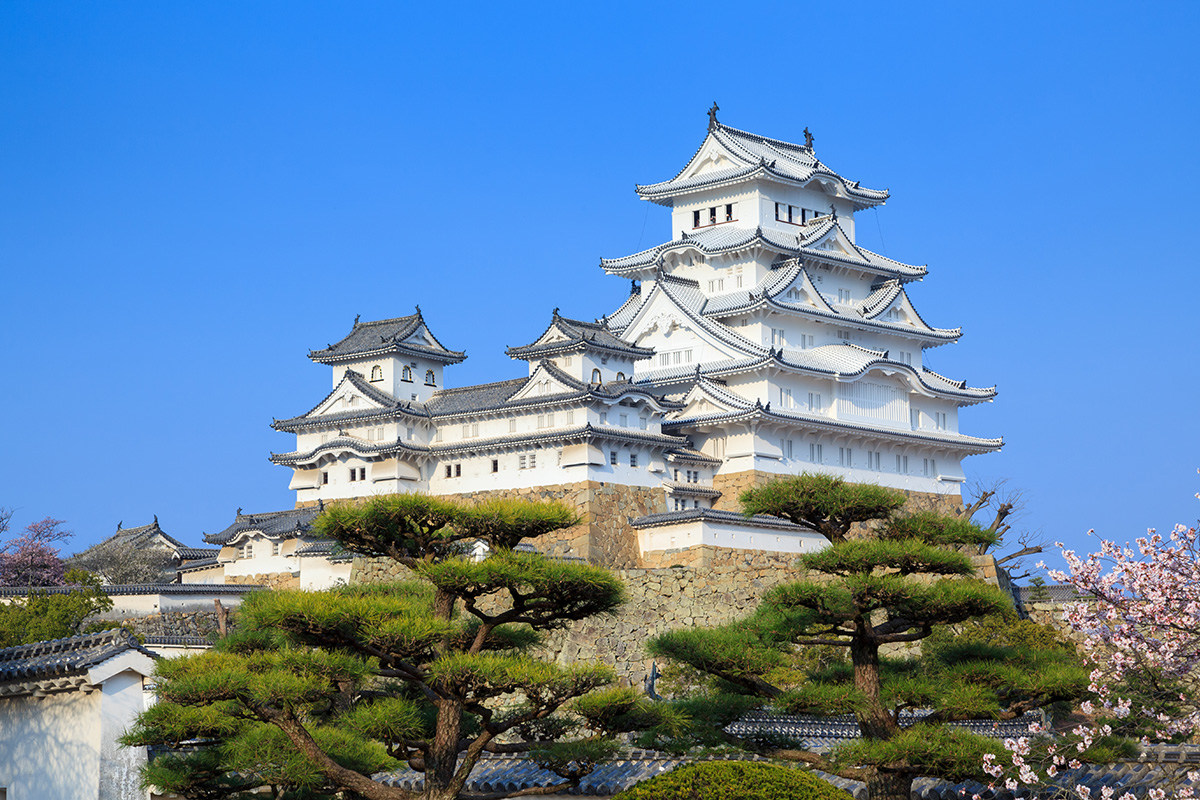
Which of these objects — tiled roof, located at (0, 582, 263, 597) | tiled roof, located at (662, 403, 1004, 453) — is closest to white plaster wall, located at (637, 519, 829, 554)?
tiled roof, located at (662, 403, 1004, 453)

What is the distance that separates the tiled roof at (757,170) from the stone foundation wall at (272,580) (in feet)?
61.0

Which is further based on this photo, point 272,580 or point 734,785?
point 272,580

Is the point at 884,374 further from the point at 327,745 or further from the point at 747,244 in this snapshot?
the point at 327,745

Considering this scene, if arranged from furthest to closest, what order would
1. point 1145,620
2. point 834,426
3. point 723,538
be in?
point 834,426 < point 723,538 < point 1145,620

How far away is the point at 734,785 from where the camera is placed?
44.2 feet

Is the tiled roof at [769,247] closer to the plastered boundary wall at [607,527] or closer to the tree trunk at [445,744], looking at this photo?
the plastered boundary wall at [607,527]

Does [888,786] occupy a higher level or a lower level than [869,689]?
lower

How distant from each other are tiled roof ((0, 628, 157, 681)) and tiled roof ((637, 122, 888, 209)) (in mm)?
33335

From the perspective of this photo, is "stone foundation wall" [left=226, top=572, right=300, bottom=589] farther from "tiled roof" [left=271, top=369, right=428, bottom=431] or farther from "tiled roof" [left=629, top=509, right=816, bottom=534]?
"tiled roof" [left=629, top=509, right=816, bottom=534]

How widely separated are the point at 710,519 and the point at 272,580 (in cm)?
1253

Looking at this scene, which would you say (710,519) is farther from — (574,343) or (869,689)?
(869,689)

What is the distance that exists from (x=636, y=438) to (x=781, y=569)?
17.0 ft

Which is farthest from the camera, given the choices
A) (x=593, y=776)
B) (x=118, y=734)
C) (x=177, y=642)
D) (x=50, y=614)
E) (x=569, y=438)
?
(x=569, y=438)

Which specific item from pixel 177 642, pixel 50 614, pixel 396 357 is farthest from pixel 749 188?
pixel 50 614
